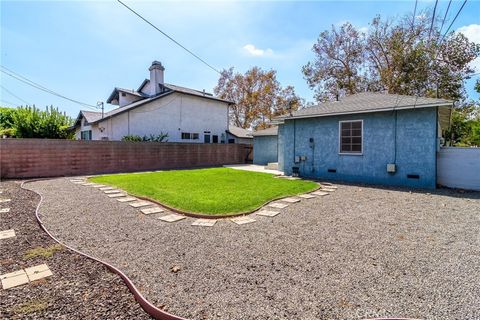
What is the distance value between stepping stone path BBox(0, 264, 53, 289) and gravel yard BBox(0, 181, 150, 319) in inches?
3.2

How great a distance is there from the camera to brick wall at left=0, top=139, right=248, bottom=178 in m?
10.9

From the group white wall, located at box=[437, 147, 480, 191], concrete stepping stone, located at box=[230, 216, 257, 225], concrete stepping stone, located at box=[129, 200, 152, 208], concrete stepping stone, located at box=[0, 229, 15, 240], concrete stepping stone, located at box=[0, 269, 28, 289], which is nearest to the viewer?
concrete stepping stone, located at box=[0, 269, 28, 289]

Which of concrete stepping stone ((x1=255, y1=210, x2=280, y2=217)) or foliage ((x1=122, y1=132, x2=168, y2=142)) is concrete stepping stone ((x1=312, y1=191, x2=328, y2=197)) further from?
foliage ((x1=122, y1=132, x2=168, y2=142))

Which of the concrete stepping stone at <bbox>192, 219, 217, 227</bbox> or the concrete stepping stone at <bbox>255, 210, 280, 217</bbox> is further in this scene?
the concrete stepping stone at <bbox>255, 210, 280, 217</bbox>

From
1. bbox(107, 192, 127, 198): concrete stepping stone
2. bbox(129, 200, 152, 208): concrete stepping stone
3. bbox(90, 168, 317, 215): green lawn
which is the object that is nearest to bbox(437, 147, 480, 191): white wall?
bbox(90, 168, 317, 215): green lawn

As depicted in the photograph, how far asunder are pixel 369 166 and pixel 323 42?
17.5 m

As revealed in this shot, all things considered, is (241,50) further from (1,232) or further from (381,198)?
(1,232)

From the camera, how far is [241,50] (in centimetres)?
1182

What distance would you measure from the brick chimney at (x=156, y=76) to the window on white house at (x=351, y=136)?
667 inches

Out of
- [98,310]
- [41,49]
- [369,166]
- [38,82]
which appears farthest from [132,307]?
[38,82]

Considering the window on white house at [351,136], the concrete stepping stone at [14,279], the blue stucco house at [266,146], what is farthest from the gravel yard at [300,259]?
the blue stucco house at [266,146]

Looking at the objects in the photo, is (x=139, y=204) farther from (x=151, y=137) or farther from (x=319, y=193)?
(x=151, y=137)

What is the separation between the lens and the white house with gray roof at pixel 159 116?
693 inches

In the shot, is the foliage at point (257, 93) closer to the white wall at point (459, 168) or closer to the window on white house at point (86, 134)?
the window on white house at point (86, 134)
